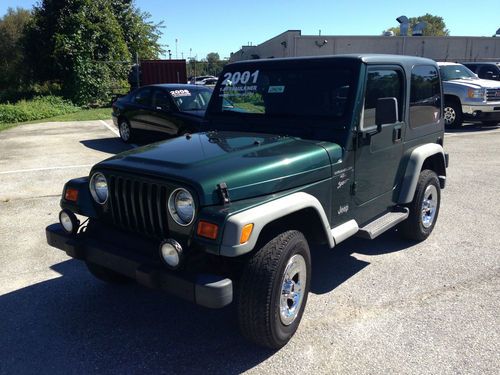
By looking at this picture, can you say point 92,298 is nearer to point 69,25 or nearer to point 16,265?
point 16,265

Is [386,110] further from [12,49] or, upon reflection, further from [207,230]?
[12,49]

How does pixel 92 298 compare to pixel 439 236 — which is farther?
pixel 439 236

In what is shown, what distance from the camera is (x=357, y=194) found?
12.6 ft

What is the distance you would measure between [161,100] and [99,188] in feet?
22.4

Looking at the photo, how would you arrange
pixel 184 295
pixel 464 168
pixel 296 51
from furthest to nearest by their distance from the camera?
pixel 296 51 → pixel 464 168 → pixel 184 295

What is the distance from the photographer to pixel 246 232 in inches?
103

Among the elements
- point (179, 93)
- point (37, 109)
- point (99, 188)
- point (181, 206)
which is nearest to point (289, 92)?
point (181, 206)

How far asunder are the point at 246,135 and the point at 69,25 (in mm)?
23374

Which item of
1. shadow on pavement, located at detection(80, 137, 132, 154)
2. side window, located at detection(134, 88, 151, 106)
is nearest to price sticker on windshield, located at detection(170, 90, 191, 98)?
side window, located at detection(134, 88, 151, 106)

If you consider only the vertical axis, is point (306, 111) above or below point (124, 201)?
above

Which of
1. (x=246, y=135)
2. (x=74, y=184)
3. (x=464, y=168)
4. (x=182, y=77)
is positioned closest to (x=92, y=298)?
(x=74, y=184)

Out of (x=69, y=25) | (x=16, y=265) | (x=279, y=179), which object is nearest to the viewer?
(x=279, y=179)

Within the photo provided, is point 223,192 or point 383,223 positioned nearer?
point 223,192

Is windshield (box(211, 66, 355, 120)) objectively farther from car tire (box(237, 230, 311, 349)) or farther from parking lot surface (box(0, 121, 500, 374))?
parking lot surface (box(0, 121, 500, 374))
